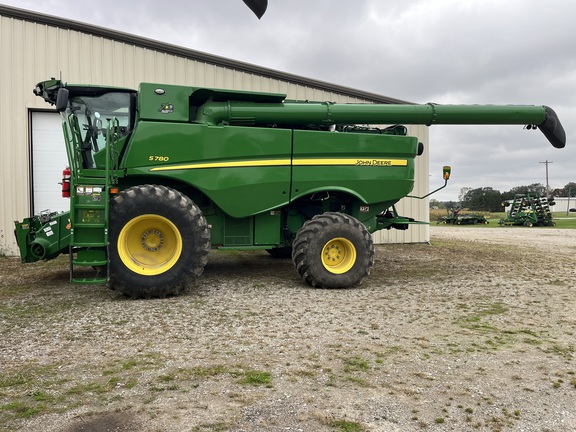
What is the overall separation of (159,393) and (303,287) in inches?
155

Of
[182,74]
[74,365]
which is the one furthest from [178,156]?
[182,74]

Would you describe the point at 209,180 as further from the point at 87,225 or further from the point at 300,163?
the point at 87,225

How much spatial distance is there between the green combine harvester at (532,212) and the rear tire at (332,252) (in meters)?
26.3

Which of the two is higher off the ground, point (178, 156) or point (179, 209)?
point (178, 156)

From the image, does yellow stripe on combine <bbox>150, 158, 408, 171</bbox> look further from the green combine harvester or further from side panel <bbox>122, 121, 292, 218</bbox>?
the green combine harvester

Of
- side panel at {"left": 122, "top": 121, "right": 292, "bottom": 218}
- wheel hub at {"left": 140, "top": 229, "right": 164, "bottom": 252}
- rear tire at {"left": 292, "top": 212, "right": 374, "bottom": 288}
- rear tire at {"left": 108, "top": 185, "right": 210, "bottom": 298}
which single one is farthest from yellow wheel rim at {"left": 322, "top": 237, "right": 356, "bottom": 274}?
wheel hub at {"left": 140, "top": 229, "right": 164, "bottom": 252}

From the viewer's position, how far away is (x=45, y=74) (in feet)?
33.8

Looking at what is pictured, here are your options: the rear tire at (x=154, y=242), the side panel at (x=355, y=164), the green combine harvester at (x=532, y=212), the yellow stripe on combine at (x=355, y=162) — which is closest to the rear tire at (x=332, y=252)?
the side panel at (x=355, y=164)

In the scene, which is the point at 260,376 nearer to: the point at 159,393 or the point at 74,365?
the point at 159,393

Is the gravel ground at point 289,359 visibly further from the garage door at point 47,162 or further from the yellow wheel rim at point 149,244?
the garage door at point 47,162

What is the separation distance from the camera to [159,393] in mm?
2943

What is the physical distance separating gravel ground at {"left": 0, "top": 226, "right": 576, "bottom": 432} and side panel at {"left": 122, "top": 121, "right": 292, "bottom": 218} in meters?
1.43

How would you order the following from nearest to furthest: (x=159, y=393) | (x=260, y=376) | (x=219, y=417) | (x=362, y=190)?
1. (x=219, y=417)
2. (x=159, y=393)
3. (x=260, y=376)
4. (x=362, y=190)

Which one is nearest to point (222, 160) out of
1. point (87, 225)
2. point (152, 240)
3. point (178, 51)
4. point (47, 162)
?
point (152, 240)
